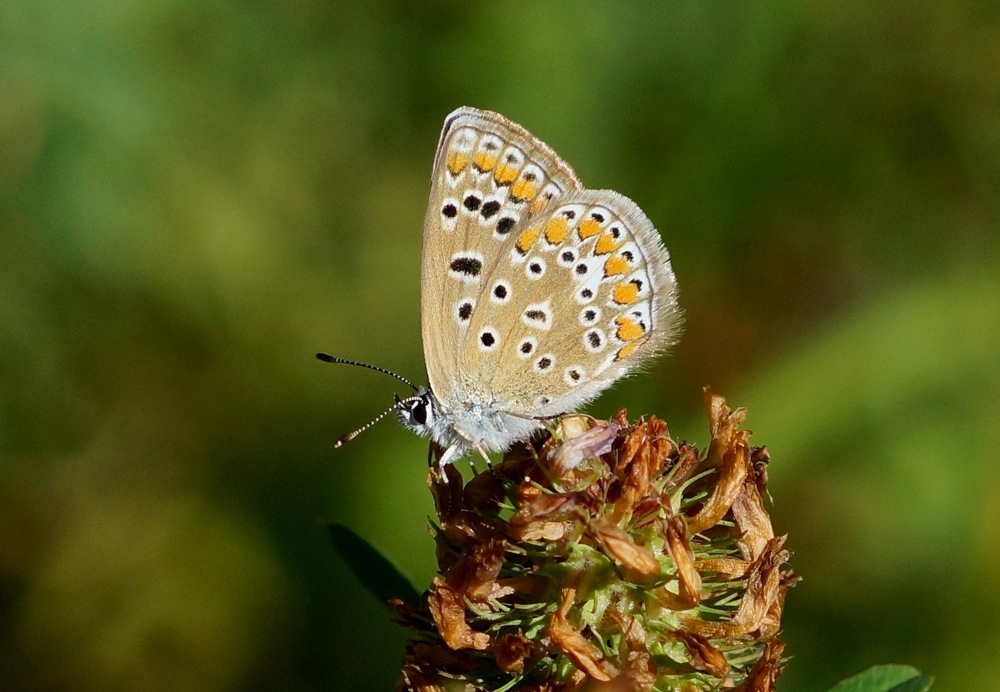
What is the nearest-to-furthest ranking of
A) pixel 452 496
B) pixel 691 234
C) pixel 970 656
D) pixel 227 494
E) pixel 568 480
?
1. pixel 568 480
2. pixel 452 496
3. pixel 970 656
4. pixel 227 494
5. pixel 691 234

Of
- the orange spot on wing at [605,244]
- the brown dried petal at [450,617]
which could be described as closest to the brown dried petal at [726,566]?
the brown dried petal at [450,617]

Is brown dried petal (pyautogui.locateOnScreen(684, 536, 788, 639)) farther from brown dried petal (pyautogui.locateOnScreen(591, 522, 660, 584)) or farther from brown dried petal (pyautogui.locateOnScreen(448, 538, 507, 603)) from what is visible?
brown dried petal (pyautogui.locateOnScreen(448, 538, 507, 603))

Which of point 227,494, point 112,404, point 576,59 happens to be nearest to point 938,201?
point 576,59

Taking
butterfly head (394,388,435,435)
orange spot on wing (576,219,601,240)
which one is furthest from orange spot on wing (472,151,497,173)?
butterfly head (394,388,435,435)

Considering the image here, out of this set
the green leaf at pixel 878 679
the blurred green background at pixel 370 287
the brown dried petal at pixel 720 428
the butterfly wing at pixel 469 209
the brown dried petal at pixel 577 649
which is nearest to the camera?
the brown dried petal at pixel 577 649

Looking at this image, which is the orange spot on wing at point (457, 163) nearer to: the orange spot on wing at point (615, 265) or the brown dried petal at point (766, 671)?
the orange spot on wing at point (615, 265)

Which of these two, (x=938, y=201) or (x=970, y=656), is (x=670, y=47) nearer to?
(x=938, y=201)
